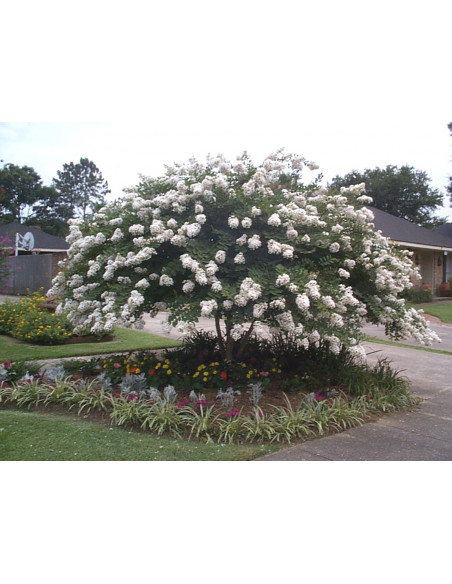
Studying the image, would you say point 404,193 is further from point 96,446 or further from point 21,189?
point 96,446

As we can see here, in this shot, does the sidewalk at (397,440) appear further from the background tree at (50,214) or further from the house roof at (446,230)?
the background tree at (50,214)

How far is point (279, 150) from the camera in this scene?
19.2ft

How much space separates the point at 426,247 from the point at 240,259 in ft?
60.4

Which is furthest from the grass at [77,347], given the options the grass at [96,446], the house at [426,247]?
the house at [426,247]

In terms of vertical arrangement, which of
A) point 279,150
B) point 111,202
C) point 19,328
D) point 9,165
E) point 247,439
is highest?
point 9,165

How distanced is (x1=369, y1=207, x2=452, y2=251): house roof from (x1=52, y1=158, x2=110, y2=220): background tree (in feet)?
82.8

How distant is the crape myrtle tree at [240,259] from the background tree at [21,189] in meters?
29.7

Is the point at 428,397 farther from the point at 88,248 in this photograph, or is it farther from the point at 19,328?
the point at 19,328

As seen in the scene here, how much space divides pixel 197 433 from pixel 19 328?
653cm

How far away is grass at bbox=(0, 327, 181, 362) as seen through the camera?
802 cm

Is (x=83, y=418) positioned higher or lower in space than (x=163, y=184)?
lower

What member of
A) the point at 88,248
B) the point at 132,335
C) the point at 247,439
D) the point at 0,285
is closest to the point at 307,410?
the point at 247,439

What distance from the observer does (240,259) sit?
4777 millimetres

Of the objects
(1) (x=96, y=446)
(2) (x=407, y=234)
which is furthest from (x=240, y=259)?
(2) (x=407, y=234)
